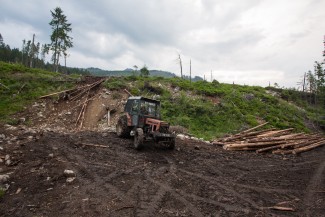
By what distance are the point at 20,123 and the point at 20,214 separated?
1400 centimetres

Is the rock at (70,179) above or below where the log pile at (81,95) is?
below

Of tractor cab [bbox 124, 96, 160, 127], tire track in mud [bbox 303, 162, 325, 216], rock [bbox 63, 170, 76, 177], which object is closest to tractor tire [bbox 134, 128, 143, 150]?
tractor cab [bbox 124, 96, 160, 127]

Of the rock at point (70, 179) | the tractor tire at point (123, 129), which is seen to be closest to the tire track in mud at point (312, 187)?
the rock at point (70, 179)

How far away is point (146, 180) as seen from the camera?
8344 mm

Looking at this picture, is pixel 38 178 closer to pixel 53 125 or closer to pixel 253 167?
pixel 253 167

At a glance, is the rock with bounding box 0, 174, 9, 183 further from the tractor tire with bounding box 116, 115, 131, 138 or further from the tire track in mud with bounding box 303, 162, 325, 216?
the tire track in mud with bounding box 303, 162, 325, 216

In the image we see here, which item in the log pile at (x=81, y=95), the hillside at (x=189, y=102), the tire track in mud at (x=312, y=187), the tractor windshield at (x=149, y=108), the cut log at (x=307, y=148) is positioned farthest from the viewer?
the hillside at (x=189, y=102)

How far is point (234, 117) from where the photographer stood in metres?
24.2

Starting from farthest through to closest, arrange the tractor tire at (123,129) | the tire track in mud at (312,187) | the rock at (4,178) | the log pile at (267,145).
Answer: the log pile at (267,145) → the tractor tire at (123,129) → the rock at (4,178) → the tire track in mud at (312,187)

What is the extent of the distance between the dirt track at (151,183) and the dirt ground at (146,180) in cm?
2

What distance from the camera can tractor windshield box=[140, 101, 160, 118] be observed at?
1326 centimetres

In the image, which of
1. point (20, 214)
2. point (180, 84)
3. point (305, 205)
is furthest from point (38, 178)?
point (180, 84)

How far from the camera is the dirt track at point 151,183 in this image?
6.38 metres

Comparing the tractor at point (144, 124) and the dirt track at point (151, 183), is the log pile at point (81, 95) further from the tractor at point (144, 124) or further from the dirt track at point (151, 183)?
the dirt track at point (151, 183)
